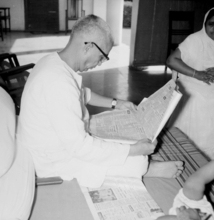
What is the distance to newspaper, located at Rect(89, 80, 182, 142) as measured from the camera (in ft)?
4.26

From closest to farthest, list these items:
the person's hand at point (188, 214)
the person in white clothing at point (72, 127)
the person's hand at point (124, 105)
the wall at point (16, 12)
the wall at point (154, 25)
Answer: the person's hand at point (188, 214)
the person in white clothing at point (72, 127)
the person's hand at point (124, 105)
the wall at point (154, 25)
the wall at point (16, 12)

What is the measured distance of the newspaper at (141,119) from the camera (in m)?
1.30

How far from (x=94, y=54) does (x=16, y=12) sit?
906cm

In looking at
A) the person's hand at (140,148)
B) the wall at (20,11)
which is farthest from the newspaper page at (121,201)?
the wall at (20,11)

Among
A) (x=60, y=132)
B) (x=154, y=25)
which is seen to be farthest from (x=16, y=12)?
(x=60, y=132)

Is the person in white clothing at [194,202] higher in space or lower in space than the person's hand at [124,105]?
lower

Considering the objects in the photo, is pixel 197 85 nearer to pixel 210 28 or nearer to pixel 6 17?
pixel 210 28

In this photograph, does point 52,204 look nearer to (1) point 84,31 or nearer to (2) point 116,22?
(1) point 84,31

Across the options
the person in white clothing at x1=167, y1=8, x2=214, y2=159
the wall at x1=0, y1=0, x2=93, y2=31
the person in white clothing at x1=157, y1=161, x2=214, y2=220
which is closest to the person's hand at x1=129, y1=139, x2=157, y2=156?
the person in white clothing at x1=157, y1=161, x2=214, y2=220

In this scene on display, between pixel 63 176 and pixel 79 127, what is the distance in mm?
349

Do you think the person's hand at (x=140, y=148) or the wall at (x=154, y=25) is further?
the wall at (x=154, y=25)

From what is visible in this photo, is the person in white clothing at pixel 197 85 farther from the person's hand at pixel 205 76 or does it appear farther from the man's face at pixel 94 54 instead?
the man's face at pixel 94 54

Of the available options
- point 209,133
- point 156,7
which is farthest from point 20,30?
point 209,133

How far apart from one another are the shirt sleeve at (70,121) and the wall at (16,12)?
359 inches
